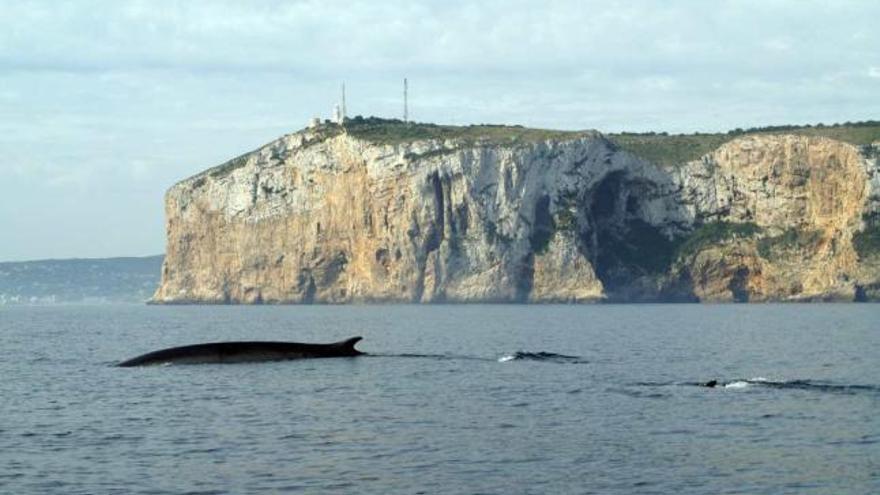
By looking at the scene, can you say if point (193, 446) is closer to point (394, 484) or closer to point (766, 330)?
point (394, 484)

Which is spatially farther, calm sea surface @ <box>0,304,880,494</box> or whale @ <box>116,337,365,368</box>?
whale @ <box>116,337,365,368</box>

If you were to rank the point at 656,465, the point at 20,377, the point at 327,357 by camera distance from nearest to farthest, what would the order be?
the point at 656,465 < the point at 20,377 < the point at 327,357

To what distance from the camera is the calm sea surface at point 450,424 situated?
100ft

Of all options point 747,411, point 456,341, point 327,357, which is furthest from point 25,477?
point 456,341

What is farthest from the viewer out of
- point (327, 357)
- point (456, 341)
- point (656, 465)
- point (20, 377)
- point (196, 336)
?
point (196, 336)

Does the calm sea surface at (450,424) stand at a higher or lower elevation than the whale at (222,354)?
lower

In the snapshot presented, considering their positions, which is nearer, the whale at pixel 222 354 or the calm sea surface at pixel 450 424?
the calm sea surface at pixel 450 424

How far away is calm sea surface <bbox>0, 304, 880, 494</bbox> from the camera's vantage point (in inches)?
1200

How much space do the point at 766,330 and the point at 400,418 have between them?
72679 mm

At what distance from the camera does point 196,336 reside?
107438 mm

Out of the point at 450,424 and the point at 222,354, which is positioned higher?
the point at 222,354

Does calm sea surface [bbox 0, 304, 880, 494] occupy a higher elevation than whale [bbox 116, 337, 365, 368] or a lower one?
lower

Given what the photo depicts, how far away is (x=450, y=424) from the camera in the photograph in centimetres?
4012

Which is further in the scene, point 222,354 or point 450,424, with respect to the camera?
point 222,354
